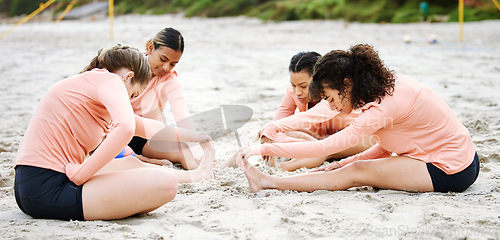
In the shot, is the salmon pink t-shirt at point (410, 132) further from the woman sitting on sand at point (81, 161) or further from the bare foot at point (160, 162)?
the bare foot at point (160, 162)

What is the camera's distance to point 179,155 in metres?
3.54

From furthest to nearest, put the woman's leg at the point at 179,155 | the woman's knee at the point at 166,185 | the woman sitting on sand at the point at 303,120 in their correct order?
the woman's leg at the point at 179,155, the woman sitting on sand at the point at 303,120, the woman's knee at the point at 166,185

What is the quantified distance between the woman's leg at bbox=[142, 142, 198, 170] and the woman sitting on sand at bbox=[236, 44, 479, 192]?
755 millimetres

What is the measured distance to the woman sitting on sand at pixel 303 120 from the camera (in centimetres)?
335

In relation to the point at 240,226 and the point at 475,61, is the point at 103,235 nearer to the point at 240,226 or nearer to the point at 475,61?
the point at 240,226

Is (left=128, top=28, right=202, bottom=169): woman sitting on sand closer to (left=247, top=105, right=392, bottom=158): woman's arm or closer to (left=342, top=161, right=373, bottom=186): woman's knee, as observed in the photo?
(left=247, top=105, right=392, bottom=158): woman's arm

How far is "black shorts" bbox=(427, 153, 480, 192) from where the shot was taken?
8.78 ft

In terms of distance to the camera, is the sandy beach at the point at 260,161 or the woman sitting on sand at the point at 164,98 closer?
the sandy beach at the point at 260,161

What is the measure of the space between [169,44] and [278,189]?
1.36m

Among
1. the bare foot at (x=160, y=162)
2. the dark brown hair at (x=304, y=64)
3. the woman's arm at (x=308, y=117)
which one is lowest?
the bare foot at (x=160, y=162)

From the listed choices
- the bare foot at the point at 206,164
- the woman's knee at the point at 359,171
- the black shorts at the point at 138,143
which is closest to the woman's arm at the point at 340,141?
the woman's knee at the point at 359,171

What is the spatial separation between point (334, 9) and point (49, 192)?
14984 millimetres

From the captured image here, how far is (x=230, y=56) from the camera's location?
8.54m

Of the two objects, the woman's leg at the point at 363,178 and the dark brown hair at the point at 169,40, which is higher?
the dark brown hair at the point at 169,40
